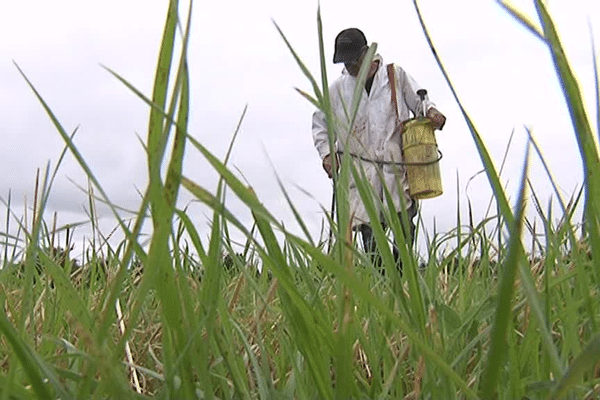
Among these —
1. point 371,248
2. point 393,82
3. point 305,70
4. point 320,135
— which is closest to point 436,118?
point 393,82

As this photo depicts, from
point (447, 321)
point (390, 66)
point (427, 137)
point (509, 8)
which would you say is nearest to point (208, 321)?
point (509, 8)

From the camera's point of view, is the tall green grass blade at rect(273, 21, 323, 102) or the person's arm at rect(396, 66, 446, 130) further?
the person's arm at rect(396, 66, 446, 130)

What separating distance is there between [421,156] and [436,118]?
28 cm

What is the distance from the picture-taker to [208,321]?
1.67 ft

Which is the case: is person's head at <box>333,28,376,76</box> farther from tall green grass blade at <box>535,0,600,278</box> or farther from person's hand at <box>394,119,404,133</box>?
tall green grass blade at <box>535,0,600,278</box>

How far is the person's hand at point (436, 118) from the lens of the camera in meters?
4.94

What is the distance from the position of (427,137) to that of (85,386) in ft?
14.9

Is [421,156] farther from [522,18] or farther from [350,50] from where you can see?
[522,18]

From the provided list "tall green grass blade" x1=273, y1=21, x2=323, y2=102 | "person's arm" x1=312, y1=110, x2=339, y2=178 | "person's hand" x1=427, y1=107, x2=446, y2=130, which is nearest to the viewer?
"tall green grass blade" x1=273, y1=21, x2=323, y2=102

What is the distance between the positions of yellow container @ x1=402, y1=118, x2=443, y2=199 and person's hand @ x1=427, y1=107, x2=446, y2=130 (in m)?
0.04

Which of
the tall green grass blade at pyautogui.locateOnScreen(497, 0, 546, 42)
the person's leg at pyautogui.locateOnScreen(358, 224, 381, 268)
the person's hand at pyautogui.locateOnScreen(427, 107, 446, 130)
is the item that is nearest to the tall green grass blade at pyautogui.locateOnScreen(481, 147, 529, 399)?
the tall green grass blade at pyautogui.locateOnScreen(497, 0, 546, 42)

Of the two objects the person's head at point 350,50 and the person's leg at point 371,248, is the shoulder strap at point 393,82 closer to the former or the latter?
the person's head at point 350,50

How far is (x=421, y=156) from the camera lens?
4840mm

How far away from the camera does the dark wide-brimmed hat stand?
5402 mm
